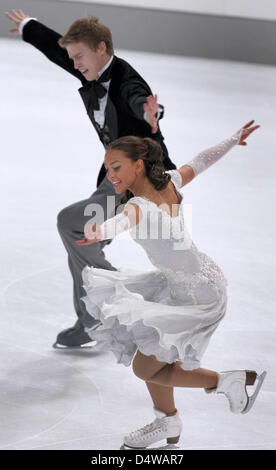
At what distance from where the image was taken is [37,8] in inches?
527

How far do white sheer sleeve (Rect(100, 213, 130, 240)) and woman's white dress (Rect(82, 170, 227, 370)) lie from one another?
10cm

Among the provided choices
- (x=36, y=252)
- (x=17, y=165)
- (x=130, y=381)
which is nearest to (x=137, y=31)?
(x=17, y=165)

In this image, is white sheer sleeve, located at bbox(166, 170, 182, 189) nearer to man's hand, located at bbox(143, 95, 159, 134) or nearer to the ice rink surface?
man's hand, located at bbox(143, 95, 159, 134)

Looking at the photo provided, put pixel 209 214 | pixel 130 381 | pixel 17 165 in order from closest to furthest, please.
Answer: pixel 130 381 → pixel 209 214 → pixel 17 165

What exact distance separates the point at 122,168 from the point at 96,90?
86 centimetres

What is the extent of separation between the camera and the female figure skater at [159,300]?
2752mm

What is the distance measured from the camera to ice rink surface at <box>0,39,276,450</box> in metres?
3.22

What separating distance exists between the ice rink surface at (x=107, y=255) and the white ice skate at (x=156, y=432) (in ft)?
0.36

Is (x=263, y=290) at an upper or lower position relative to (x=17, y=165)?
lower

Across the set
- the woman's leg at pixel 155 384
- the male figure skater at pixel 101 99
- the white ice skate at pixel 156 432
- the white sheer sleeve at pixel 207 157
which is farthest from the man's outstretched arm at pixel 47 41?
the white ice skate at pixel 156 432

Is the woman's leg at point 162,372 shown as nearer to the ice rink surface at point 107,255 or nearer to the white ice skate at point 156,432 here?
the white ice skate at point 156,432

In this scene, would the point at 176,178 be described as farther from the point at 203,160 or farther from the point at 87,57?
the point at 87,57

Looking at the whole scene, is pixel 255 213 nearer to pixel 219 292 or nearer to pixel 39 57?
pixel 219 292
